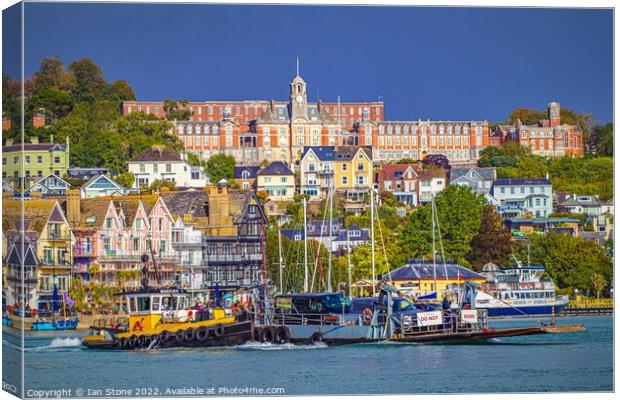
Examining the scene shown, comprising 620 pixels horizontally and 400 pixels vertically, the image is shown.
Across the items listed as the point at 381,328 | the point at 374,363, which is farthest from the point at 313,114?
the point at 374,363

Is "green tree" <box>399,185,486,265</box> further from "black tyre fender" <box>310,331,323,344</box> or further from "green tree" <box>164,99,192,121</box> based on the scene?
"black tyre fender" <box>310,331,323,344</box>

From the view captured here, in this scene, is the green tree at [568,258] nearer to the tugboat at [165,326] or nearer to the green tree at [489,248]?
the green tree at [489,248]

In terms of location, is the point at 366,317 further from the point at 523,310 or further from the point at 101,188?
the point at 523,310

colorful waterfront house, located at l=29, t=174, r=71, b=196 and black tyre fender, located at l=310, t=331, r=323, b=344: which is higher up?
colorful waterfront house, located at l=29, t=174, r=71, b=196

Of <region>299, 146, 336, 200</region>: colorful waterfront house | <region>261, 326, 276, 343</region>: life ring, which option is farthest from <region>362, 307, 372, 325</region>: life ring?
<region>299, 146, 336, 200</region>: colorful waterfront house

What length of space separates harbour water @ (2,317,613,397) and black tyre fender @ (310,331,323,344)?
16.2 inches

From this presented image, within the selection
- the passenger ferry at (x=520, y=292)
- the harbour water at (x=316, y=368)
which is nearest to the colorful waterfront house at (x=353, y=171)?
the passenger ferry at (x=520, y=292)

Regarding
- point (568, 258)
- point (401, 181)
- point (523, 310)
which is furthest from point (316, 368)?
point (401, 181)

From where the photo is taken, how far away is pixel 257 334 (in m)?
28.2

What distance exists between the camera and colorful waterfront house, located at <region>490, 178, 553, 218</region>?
40.8 m

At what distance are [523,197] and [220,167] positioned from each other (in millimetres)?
10465

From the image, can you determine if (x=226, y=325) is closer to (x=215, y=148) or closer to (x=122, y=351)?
(x=122, y=351)

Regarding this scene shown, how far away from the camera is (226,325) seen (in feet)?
91.4

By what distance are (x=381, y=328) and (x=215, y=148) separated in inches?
1004
